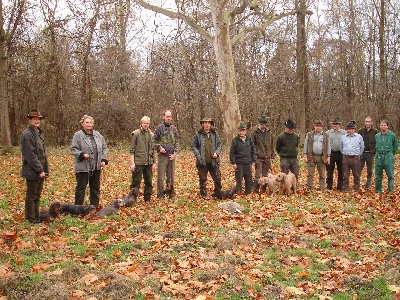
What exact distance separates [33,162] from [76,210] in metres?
1.41

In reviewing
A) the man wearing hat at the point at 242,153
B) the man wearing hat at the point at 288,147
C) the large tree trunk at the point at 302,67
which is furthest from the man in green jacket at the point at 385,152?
the large tree trunk at the point at 302,67

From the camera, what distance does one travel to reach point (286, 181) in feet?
38.0

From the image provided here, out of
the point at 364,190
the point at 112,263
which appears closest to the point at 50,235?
the point at 112,263

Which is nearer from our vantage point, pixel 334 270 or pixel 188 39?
pixel 334 270

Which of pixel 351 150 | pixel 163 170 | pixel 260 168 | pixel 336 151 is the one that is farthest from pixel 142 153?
pixel 351 150

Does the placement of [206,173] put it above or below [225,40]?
below

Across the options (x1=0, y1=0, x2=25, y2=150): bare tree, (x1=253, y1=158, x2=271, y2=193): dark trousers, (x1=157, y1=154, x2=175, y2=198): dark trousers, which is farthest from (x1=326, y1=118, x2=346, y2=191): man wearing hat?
(x1=0, y1=0, x2=25, y2=150): bare tree

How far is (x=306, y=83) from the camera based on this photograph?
79.8ft

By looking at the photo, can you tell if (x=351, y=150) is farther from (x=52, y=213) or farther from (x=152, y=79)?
(x=152, y=79)

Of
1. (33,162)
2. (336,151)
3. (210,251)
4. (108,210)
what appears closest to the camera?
(210,251)

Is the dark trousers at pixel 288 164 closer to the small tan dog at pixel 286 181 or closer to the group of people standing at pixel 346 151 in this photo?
the group of people standing at pixel 346 151

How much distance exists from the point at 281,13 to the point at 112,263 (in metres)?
14.5

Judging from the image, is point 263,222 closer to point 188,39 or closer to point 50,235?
point 50,235

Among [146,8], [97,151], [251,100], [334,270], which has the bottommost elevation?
[334,270]
